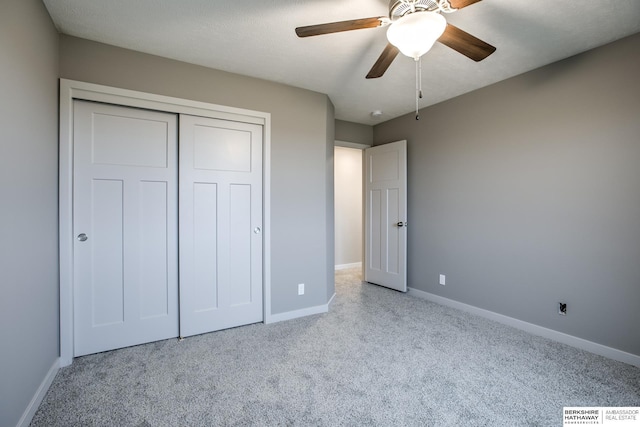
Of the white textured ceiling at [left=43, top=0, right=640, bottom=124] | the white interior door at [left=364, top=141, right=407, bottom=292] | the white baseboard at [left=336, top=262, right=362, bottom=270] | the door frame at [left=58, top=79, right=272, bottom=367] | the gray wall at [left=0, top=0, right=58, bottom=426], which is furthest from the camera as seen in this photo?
the white baseboard at [left=336, top=262, right=362, bottom=270]

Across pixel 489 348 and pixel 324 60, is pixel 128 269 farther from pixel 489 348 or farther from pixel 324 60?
pixel 489 348

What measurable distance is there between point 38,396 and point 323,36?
2.99 m

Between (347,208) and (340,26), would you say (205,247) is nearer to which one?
(340,26)

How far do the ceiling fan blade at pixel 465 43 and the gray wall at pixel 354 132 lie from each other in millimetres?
2383

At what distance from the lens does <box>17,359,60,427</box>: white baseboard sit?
4.77 ft

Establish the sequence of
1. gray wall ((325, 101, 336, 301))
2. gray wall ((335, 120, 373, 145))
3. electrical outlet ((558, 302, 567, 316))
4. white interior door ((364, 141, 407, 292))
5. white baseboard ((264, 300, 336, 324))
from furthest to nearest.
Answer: gray wall ((335, 120, 373, 145)) → white interior door ((364, 141, 407, 292)) → gray wall ((325, 101, 336, 301)) → white baseboard ((264, 300, 336, 324)) → electrical outlet ((558, 302, 567, 316))

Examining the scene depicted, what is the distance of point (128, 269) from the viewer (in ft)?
7.52

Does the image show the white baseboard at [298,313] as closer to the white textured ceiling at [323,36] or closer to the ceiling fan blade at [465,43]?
the white textured ceiling at [323,36]

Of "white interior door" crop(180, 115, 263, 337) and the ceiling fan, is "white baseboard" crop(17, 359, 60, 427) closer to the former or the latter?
"white interior door" crop(180, 115, 263, 337)

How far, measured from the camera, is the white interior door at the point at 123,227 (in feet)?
7.04

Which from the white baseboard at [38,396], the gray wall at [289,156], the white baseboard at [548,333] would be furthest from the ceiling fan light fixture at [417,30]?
the white baseboard at [38,396]

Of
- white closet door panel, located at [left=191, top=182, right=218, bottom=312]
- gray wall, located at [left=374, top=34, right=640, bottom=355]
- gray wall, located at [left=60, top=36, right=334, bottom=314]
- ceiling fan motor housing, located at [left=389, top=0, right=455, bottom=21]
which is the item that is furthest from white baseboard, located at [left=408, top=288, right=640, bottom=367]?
ceiling fan motor housing, located at [left=389, top=0, right=455, bottom=21]

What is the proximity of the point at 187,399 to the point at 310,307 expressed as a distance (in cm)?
152

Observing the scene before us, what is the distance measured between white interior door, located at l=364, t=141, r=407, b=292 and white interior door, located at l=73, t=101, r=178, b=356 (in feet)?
8.85
